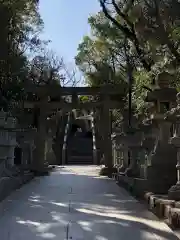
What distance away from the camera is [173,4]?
1117cm

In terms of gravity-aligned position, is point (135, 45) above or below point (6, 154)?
above

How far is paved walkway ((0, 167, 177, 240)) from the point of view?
5.77 m

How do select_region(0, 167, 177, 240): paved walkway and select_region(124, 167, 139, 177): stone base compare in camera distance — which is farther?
select_region(124, 167, 139, 177): stone base

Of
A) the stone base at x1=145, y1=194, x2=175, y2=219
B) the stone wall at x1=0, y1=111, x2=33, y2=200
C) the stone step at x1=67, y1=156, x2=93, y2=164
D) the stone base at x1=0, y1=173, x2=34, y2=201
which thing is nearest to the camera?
the stone base at x1=145, y1=194, x2=175, y2=219

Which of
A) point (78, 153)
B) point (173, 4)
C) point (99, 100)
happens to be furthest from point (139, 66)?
point (78, 153)

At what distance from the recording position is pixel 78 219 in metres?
6.95

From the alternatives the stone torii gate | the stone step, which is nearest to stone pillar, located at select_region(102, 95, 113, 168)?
the stone torii gate

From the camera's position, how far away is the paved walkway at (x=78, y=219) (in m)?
5.77

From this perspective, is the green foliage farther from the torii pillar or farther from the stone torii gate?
the torii pillar

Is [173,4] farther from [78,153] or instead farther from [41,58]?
[78,153]

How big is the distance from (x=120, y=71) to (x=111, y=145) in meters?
6.83

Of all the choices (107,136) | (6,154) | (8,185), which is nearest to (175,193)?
(8,185)

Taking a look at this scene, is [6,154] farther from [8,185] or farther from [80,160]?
[80,160]

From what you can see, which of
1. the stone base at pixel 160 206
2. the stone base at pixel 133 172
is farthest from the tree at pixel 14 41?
the stone base at pixel 160 206
